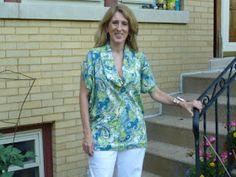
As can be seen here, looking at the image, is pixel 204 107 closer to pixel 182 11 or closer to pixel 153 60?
pixel 153 60

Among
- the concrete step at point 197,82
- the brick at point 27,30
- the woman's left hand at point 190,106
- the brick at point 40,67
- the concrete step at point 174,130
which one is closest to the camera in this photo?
the woman's left hand at point 190,106

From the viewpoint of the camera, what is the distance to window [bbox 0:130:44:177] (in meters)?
4.58

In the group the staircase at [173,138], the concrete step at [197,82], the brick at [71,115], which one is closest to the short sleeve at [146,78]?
the staircase at [173,138]

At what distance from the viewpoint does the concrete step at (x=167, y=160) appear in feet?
15.0

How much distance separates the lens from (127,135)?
308 cm

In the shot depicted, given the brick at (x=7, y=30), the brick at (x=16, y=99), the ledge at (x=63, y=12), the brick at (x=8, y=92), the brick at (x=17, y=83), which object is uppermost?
the ledge at (x=63, y=12)

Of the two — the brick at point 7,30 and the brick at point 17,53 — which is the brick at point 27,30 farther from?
the brick at point 17,53

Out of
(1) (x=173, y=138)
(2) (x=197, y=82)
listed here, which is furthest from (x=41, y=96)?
(2) (x=197, y=82)

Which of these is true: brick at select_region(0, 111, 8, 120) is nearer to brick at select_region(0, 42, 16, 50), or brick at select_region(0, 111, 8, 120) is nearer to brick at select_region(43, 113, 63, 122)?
brick at select_region(43, 113, 63, 122)

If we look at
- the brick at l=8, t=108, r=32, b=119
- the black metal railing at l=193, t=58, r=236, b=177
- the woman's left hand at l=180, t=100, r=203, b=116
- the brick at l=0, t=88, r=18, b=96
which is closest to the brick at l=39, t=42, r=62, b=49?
the brick at l=0, t=88, r=18, b=96

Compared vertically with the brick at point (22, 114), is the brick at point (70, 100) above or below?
above

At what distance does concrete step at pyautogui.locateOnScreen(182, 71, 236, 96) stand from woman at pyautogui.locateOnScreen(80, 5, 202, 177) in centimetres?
260

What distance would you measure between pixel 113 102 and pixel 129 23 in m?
0.53

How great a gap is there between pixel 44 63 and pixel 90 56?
1.56m
